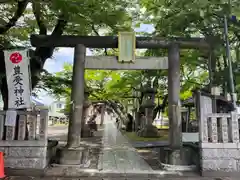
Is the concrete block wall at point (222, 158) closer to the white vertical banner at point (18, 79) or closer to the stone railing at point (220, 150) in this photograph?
the stone railing at point (220, 150)

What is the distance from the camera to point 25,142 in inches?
258

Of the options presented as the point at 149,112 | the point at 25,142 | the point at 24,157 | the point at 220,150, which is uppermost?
the point at 149,112

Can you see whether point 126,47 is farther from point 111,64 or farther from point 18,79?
point 18,79

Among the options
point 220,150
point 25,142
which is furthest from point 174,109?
point 25,142

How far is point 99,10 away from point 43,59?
126 inches

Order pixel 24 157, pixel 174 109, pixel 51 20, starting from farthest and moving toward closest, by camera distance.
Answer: pixel 51 20, pixel 174 109, pixel 24 157

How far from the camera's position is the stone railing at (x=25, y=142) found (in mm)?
6512

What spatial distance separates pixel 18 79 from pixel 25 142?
1.91 metres

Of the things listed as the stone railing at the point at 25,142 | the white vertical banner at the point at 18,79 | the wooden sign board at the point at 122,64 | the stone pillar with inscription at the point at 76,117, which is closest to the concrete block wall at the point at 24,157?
the stone railing at the point at 25,142

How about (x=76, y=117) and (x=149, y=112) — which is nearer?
(x=76, y=117)

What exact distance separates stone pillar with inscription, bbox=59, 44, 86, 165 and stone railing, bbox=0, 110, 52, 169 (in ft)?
2.59

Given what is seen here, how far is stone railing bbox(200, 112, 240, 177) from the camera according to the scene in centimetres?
654

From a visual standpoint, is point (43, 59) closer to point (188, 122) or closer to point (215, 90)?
point (215, 90)

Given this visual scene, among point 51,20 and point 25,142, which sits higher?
point 51,20
